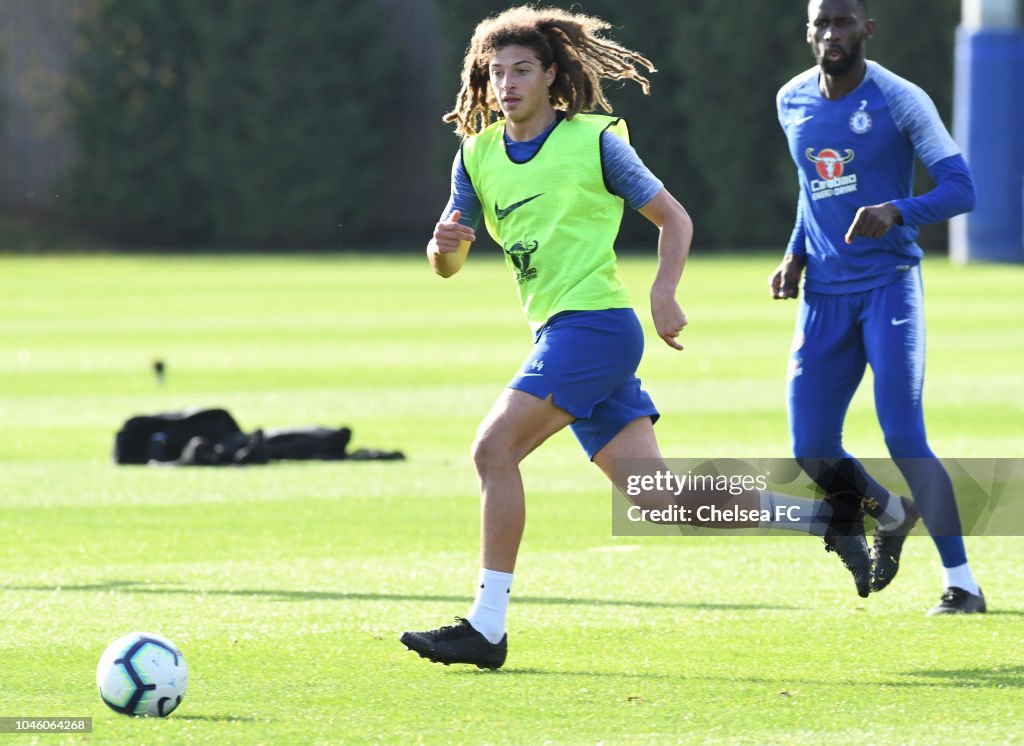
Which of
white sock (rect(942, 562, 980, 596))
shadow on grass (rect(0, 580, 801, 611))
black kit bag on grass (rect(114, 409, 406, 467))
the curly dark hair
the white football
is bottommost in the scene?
black kit bag on grass (rect(114, 409, 406, 467))

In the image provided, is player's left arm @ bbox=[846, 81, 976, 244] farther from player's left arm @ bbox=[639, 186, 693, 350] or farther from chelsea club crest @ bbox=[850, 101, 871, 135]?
player's left arm @ bbox=[639, 186, 693, 350]

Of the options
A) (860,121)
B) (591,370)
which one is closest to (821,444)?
(860,121)

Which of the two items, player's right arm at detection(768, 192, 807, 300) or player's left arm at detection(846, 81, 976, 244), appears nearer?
player's left arm at detection(846, 81, 976, 244)

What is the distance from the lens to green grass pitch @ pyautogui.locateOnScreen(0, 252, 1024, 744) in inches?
222

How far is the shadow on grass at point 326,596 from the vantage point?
7.50 metres

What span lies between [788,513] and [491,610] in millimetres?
1116

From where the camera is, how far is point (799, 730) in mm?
5352

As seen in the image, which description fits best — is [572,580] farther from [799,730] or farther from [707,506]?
[799,730]

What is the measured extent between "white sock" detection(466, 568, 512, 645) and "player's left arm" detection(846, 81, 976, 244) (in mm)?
1837

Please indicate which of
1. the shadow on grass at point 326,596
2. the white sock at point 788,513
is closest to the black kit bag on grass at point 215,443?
the shadow on grass at point 326,596

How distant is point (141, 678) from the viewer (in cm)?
553

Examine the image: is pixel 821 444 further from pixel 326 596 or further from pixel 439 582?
Result: pixel 326 596

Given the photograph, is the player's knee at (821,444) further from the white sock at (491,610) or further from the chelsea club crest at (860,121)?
the white sock at (491,610)

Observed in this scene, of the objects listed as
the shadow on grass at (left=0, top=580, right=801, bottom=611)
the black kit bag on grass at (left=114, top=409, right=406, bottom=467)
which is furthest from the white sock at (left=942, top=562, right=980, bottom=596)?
the black kit bag on grass at (left=114, top=409, right=406, bottom=467)
